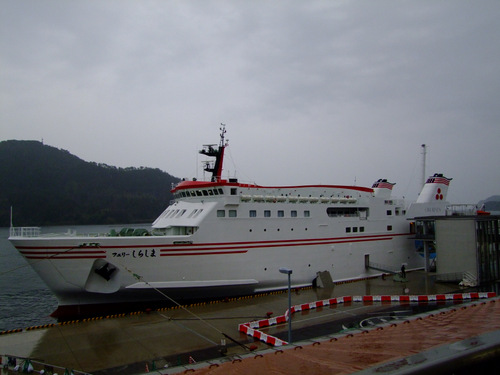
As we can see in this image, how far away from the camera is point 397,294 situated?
16.4 meters

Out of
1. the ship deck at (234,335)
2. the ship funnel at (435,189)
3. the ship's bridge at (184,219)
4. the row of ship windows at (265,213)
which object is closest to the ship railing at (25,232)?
the ship deck at (234,335)

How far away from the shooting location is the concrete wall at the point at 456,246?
18062 mm

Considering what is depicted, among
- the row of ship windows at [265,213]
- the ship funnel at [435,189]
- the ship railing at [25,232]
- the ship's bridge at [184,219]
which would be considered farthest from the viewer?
the ship funnel at [435,189]

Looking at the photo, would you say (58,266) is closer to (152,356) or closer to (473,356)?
(152,356)

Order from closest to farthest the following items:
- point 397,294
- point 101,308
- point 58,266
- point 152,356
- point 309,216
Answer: point 152,356 < point 58,266 < point 101,308 < point 397,294 < point 309,216

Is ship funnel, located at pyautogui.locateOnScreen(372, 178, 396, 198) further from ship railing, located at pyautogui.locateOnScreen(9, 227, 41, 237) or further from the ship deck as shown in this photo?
ship railing, located at pyautogui.locateOnScreen(9, 227, 41, 237)

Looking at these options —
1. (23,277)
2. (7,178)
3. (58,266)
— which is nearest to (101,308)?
(58,266)

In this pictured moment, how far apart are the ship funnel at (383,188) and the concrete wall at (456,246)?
364 cm

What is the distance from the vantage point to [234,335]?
11.5 metres

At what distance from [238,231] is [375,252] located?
9289 mm

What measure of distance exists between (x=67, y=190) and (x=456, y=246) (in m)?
111

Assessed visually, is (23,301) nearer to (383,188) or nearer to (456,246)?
(383,188)

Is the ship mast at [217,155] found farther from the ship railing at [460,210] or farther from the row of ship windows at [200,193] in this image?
the ship railing at [460,210]

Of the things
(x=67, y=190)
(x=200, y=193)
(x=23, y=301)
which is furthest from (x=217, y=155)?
(x=67, y=190)
